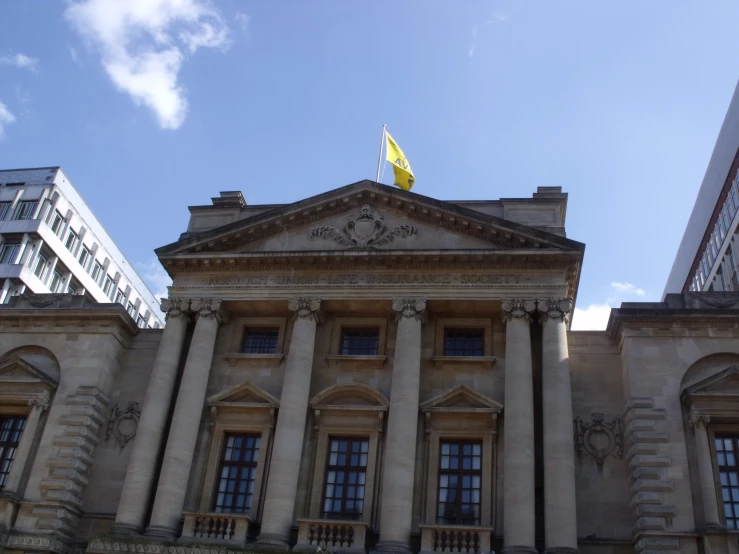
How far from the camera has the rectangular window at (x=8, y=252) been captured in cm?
5359

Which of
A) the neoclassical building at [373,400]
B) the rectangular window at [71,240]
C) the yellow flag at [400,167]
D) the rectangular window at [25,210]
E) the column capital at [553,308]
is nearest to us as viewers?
the neoclassical building at [373,400]

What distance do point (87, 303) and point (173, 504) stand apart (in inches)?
398

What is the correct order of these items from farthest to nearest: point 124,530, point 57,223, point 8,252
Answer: point 57,223 < point 8,252 < point 124,530

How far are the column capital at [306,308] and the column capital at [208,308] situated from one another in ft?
9.56

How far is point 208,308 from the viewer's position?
31203 millimetres

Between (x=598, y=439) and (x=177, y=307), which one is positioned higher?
(x=177, y=307)

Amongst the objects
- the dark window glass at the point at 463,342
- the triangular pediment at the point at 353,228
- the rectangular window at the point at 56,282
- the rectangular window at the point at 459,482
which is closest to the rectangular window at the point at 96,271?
the rectangular window at the point at 56,282

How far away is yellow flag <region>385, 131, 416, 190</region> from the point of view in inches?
1390

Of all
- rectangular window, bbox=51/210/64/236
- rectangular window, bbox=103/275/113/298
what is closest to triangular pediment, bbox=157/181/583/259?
rectangular window, bbox=51/210/64/236

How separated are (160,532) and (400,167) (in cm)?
1819

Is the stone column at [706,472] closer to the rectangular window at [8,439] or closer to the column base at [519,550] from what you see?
the column base at [519,550]

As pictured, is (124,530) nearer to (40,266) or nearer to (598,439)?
(598,439)

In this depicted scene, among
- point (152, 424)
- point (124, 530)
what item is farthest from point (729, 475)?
point (124, 530)

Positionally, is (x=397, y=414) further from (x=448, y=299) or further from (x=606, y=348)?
(x=606, y=348)
